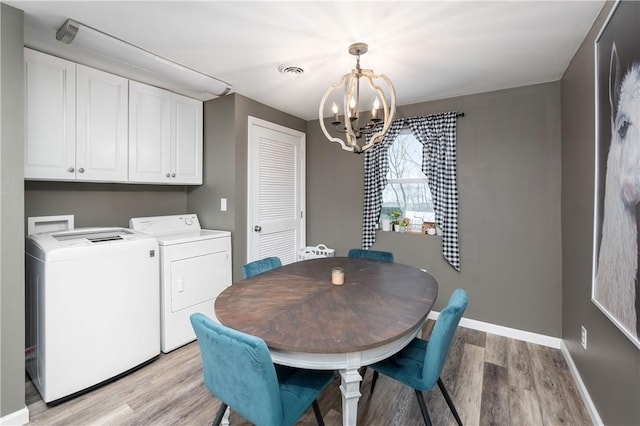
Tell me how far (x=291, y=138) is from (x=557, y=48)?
2.65 m

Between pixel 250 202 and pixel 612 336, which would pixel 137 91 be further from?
pixel 612 336

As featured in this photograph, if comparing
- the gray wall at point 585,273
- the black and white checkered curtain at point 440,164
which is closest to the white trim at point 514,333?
the gray wall at point 585,273

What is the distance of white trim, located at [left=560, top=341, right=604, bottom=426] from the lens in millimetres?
1684

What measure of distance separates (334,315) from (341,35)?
1.72m

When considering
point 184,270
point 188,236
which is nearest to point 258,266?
point 184,270

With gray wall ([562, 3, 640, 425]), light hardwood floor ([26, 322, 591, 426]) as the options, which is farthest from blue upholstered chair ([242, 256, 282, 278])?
gray wall ([562, 3, 640, 425])

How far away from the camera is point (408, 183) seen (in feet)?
11.1

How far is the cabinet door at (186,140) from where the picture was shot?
Result: 2.94 metres

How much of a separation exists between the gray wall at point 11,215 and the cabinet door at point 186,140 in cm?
126

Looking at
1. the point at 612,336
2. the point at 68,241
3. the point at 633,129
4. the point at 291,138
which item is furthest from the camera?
the point at 291,138

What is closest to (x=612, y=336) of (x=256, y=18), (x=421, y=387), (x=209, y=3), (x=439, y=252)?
(x=421, y=387)

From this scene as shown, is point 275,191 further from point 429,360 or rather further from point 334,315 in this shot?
point 429,360

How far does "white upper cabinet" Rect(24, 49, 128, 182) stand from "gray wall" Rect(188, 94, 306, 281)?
806 mm

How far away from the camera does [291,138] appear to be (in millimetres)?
3770
